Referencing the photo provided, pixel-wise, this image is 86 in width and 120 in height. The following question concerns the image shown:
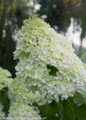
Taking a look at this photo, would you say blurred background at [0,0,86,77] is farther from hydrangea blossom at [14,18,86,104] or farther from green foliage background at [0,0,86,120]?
hydrangea blossom at [14,18,86,104]

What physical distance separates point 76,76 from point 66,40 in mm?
138

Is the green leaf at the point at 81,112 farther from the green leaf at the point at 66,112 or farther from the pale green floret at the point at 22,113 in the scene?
the pale green floret at the point at 22,113

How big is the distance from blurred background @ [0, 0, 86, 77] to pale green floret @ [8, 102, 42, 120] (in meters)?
1.92

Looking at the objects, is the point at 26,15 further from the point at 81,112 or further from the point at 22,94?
the point at 81,112

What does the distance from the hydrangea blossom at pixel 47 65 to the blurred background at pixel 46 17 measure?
223 cm

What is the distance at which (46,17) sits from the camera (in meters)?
3.02

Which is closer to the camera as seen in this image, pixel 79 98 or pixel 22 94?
pixel 79 98

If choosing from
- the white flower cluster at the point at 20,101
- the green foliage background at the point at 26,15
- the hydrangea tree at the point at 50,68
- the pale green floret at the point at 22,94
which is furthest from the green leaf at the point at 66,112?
the green foliage background at the point at 26,15

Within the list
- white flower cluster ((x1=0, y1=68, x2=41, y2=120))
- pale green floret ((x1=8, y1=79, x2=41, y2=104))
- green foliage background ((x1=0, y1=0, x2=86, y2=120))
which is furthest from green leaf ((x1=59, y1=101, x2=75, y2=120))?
green foliage background ((x1=0, y1=0, x2=86, y2=120))

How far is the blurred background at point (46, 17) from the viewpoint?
2.84 m

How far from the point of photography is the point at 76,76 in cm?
59

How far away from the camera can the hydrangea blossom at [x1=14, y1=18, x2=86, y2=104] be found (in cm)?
58

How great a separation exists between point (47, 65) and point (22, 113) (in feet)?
1.57

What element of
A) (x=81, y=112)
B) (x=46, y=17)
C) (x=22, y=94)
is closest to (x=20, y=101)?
(x=22, y=94)
